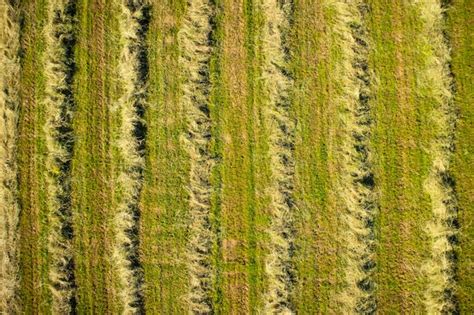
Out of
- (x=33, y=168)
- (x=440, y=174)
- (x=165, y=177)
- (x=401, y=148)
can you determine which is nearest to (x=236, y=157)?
(x=165, y=177)

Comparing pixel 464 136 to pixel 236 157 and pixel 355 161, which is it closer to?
pixel 355 161

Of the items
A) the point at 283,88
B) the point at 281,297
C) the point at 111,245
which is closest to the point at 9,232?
the point at 111,245

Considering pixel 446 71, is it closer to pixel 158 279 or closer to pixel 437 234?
pixel 437 234

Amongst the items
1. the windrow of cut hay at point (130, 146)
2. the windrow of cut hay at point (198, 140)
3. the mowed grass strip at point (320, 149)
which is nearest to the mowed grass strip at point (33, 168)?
the windrow of cut hay at point (130, 146)

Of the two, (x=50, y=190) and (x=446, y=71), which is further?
(x=50, y=190)

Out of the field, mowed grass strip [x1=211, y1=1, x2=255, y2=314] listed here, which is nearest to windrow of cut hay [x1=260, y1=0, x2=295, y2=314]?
the field

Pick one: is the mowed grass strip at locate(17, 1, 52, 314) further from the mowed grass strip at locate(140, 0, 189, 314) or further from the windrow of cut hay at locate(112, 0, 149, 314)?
the mowed grass strip at locate(140, 0, 189, 314)
